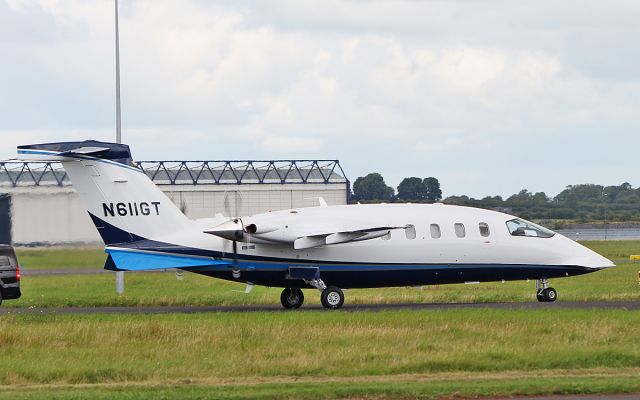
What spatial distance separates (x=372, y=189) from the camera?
113562 millimetres

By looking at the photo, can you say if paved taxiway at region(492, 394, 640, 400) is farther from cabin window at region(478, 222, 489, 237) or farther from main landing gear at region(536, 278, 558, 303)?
main landing gear at region(536, 278, 558, 303)

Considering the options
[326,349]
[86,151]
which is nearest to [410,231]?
[86,151]

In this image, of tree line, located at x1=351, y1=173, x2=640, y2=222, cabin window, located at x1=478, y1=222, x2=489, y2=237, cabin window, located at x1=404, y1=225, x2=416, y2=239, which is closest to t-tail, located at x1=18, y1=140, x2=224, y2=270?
cabin window, located at x1=404, y1=225, x2=416, y2=239

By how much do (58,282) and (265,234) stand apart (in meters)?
22.6

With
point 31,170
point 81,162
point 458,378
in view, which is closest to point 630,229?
point 31,170

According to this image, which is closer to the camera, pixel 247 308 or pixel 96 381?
pixel 96 381

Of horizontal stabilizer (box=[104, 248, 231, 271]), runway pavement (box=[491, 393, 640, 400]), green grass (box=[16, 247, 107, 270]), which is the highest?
green grass (box=[16, 247, 107, 270])

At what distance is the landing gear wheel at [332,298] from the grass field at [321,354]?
7.40 feet

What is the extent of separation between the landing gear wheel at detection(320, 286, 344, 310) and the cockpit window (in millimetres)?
6176

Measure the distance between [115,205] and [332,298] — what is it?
6733 mm

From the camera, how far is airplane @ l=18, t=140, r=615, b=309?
110ft

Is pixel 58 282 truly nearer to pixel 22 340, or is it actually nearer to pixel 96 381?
pixel 22 340

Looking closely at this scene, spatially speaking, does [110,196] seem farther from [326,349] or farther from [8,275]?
[326,349]

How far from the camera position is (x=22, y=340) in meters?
25.5
